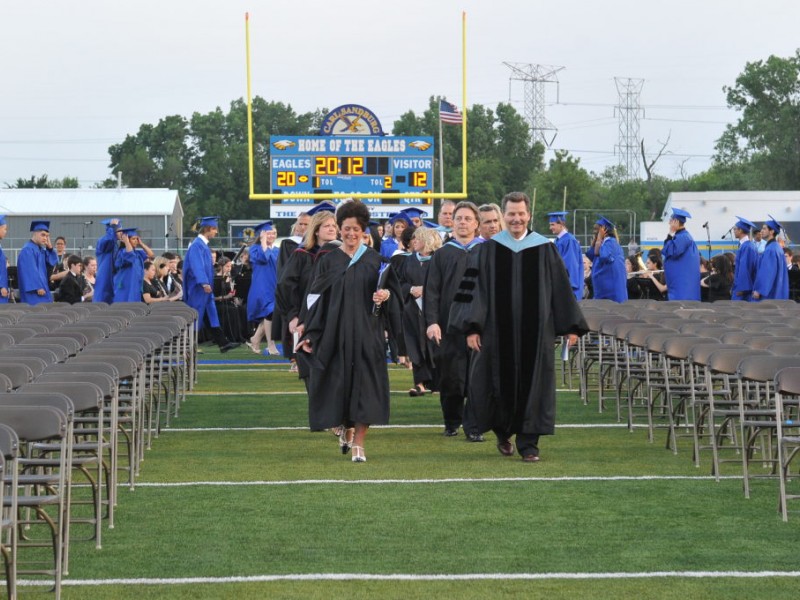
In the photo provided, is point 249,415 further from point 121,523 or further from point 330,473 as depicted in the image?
point 121,523

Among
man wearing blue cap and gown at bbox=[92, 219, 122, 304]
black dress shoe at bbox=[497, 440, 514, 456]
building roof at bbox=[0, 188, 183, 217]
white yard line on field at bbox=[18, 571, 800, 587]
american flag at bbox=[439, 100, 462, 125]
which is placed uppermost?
american flag at bbox=[439, 100, 462, 125]

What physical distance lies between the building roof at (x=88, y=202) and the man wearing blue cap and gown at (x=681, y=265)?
40079mm

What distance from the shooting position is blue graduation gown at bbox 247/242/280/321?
70.7 feet

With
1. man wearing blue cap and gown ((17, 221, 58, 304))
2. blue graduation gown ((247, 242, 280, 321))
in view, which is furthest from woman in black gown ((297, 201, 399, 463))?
blue graduation gown ((247, 242, 280, 321))

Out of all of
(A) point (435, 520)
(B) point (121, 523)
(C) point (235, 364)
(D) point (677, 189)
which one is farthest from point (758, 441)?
(D) point (677, 189)

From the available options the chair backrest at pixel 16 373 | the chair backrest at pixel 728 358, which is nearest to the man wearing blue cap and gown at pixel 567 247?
the chair backrest at pixel 728 358

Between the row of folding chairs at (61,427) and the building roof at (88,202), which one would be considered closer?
the row of folding chairs at (61,427)

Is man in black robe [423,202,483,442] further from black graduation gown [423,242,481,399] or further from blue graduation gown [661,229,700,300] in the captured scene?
blue graduation gown [661,229,700,300]

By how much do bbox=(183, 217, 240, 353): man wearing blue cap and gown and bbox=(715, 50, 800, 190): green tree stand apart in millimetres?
65067

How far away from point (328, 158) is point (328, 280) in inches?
780

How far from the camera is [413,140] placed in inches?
1190

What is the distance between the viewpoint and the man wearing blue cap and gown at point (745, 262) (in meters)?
21.5

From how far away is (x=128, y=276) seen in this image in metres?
20.4

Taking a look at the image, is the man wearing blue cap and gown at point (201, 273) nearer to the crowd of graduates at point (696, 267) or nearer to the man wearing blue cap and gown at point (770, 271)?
the crowd of graduates at point (696, 267)
